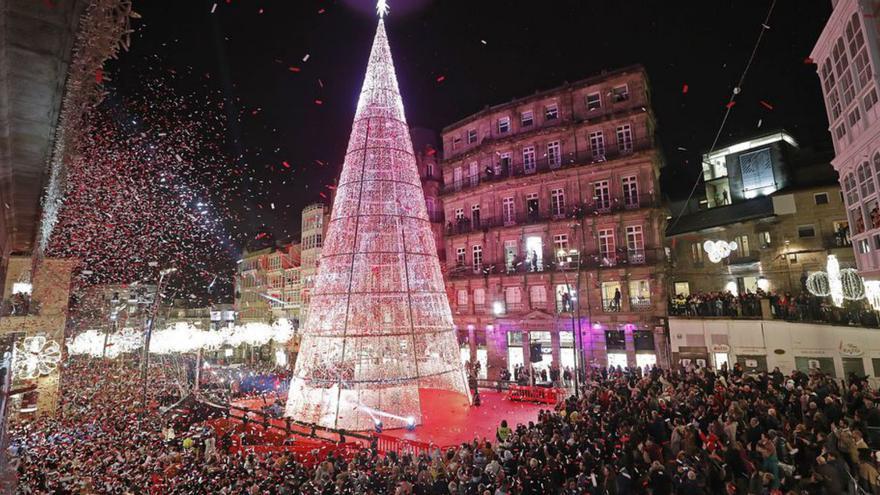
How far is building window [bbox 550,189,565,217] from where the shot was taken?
1217 inches

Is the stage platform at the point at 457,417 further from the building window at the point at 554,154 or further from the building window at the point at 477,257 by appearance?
the building window at the point at 554,154

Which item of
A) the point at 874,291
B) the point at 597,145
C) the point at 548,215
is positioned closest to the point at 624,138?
the point at 597,145

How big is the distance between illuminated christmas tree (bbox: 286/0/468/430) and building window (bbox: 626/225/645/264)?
1498 centimetres

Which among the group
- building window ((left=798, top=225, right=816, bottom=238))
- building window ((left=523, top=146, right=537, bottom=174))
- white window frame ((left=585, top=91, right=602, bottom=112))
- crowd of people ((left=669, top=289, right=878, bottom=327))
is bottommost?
crowd of people ((left=669, top=289, right=878, bottom=327))

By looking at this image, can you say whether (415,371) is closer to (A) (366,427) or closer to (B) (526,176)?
(A) (366,427)

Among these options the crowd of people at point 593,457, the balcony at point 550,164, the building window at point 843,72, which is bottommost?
the crowd of people at point 593,457

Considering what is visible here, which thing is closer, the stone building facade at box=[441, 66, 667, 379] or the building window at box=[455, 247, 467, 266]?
the stone building facade at box=[441, 66, 667, 379]

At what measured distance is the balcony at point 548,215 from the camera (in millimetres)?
27953

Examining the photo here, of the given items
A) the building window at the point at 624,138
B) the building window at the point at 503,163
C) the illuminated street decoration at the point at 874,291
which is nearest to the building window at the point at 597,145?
the building window at the point at 624,138

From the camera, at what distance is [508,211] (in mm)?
33281

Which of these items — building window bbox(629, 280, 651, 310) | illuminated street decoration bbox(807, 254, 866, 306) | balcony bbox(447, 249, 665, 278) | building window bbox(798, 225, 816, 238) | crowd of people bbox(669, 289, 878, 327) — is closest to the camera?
illuminated street decoration bbox(807, 254, 866, 306)

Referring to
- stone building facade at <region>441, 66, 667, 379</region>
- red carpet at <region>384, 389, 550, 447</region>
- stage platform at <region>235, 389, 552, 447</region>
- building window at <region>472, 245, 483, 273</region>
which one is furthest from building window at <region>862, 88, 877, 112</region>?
building window at <region>472, 245, 483, 273</region>

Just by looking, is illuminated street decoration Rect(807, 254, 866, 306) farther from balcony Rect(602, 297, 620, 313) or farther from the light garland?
the light garland

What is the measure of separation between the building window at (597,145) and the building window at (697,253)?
357 inches
